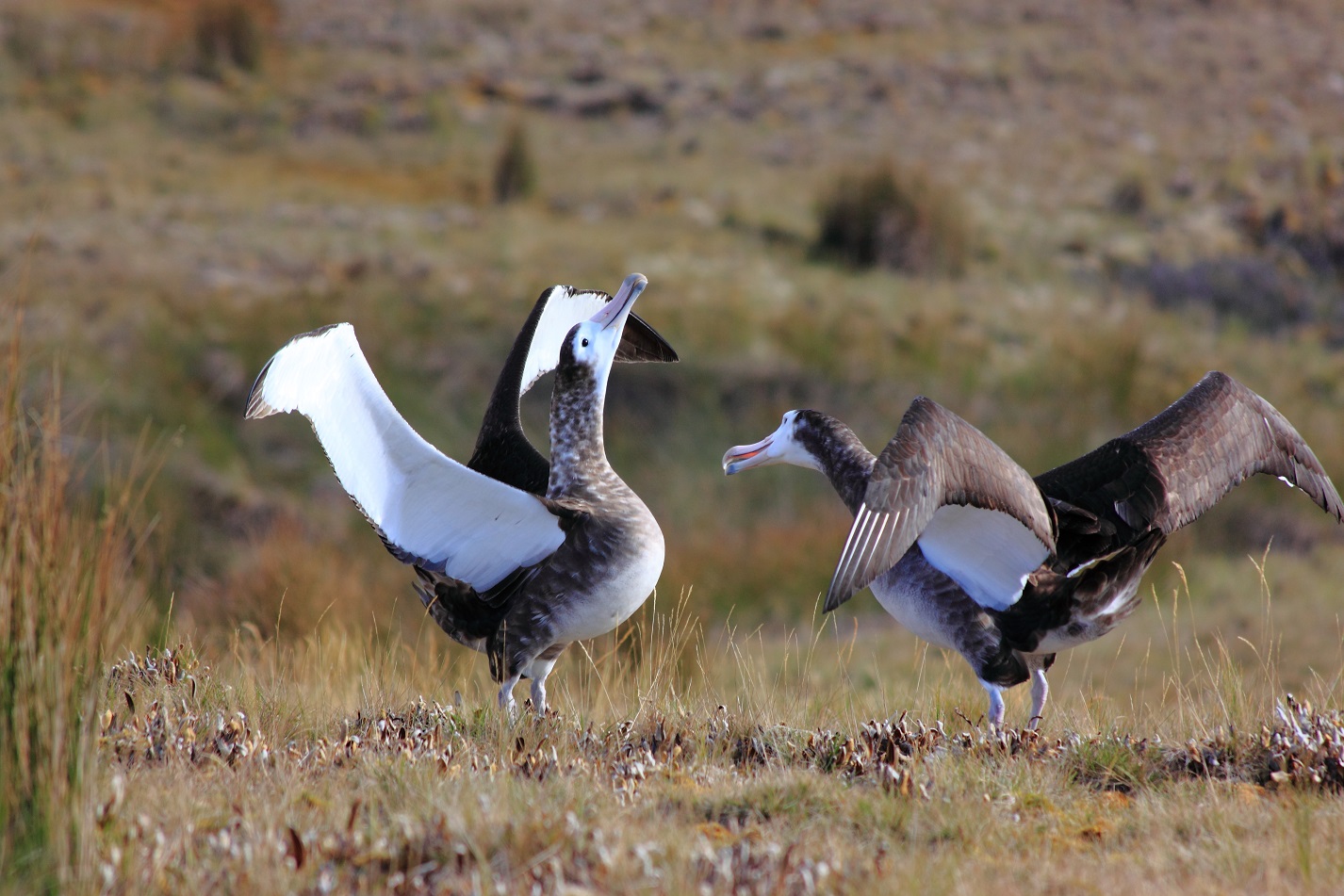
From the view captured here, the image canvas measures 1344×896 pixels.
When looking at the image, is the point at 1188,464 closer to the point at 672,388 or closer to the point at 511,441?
the point at 511,441

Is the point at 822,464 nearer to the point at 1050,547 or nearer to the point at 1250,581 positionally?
the point at 1050,547

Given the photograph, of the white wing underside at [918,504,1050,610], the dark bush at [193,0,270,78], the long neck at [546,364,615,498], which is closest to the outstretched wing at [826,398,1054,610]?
the white wing underside at [918,504,1050,610]

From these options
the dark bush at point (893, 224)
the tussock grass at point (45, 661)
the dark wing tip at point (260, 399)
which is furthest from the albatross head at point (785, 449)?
the dark bush at point (893, 224)

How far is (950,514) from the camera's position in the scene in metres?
5.46

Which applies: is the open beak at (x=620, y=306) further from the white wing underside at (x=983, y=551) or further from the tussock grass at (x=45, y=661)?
the tussock grass at (x=45, y=661)

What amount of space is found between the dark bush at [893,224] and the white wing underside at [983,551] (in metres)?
16.6

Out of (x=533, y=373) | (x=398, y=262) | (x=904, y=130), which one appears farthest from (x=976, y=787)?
(x=904, y=130)

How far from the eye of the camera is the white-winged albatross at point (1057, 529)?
215 inches

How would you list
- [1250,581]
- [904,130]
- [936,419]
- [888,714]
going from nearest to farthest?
[936,419] → [888,714] → [1250,581] → [904,130]

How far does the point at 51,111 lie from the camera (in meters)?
29.5

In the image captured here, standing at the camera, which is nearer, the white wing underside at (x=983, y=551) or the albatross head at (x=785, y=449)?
the white wing underside at (x=983, y=551)

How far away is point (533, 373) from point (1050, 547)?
3.03 m

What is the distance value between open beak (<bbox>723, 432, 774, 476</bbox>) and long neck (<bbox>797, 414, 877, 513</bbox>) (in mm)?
227

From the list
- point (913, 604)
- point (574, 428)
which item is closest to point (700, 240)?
point (574, 428)
